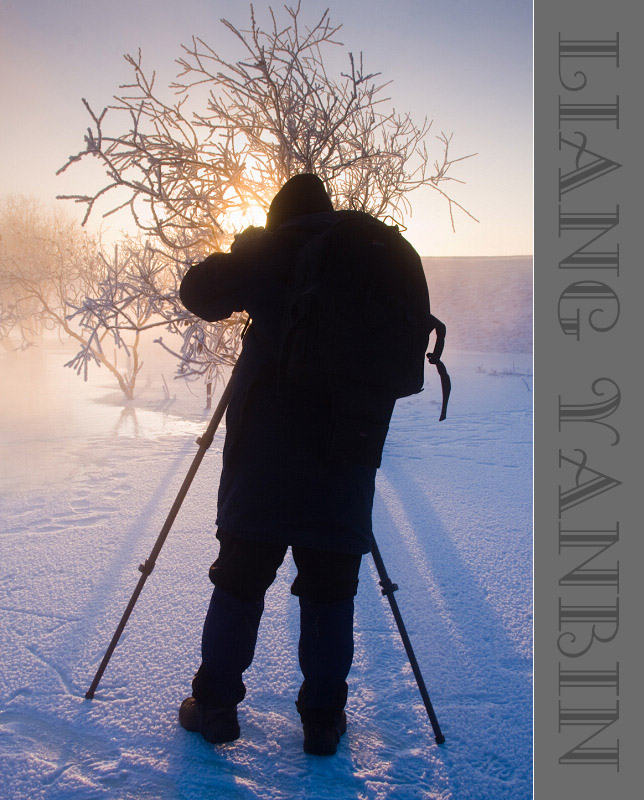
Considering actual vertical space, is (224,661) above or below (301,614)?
→ below

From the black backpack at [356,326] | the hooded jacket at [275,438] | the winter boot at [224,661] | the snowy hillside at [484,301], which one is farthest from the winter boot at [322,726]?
the snowy hillside at [484,301]

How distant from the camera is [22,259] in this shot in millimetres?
23828

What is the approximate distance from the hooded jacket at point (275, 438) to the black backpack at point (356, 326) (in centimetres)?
8

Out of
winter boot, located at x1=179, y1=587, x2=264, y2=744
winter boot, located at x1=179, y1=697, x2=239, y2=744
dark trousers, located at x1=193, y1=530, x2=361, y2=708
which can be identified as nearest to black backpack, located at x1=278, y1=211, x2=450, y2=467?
dark trousers, located at x1=193, y1=530, x2=361, y2=708

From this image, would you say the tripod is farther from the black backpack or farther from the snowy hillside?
the snowy hillside

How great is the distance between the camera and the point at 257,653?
96.5 inches

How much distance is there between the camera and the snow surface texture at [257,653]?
1.72 metres

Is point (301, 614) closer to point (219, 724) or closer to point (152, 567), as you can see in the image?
point (219, 724)

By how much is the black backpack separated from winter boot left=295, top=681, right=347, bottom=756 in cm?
90

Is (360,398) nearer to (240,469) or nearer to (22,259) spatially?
(240,469)

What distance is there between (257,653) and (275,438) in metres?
1.34

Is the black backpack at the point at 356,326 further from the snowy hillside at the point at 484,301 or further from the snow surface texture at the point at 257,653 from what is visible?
the snowy hillside at the point at 484,301

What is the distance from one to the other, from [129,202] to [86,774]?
316 cm

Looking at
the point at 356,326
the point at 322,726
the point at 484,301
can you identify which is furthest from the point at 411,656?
the point at 484,301
